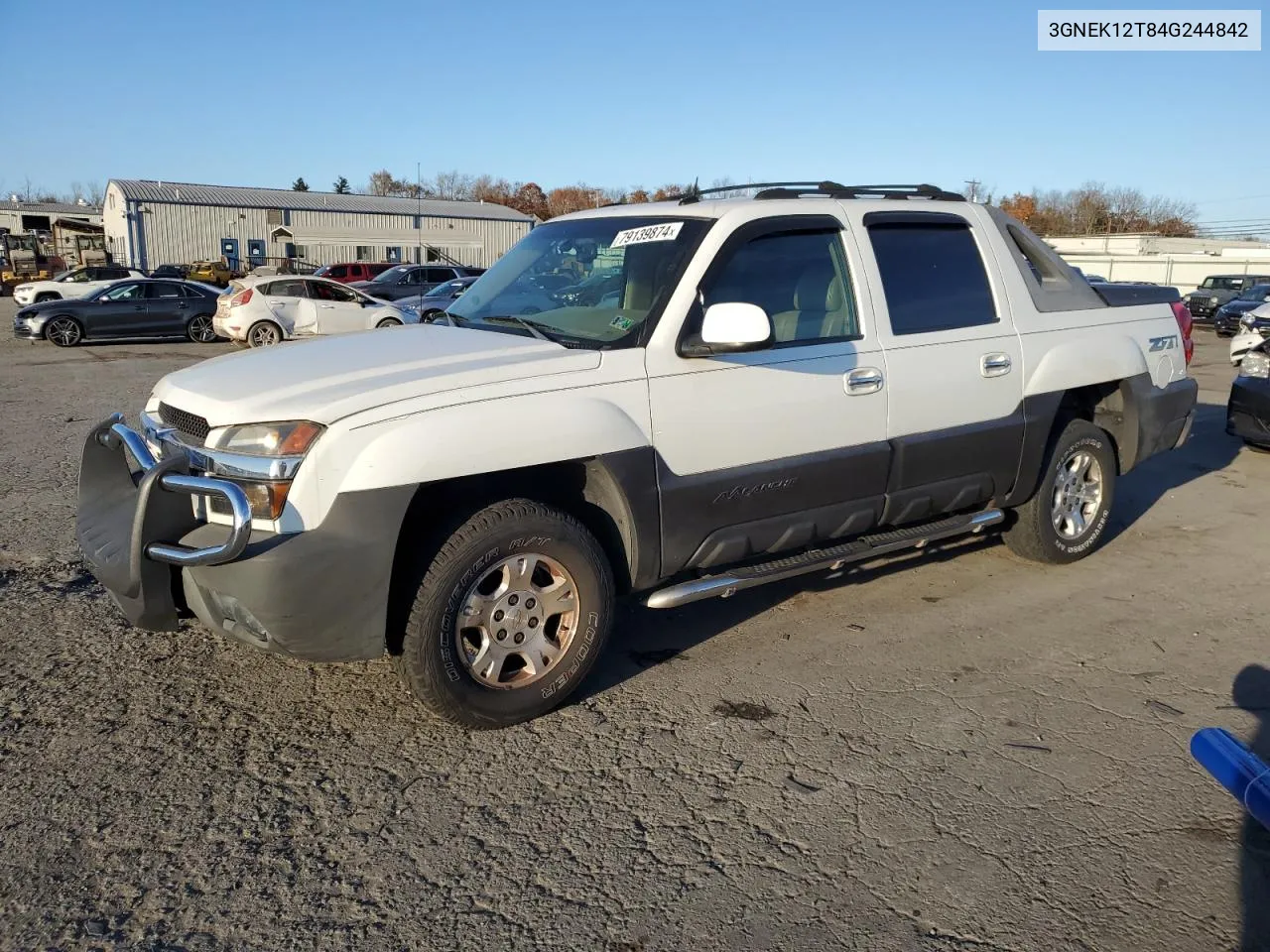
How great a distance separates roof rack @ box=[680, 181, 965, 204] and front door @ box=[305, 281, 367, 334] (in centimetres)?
1622

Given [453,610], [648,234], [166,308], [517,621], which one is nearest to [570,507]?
[517,621]

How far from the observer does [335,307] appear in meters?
20.2

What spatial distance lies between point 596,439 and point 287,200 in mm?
61137

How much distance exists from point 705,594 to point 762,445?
26.1 inches

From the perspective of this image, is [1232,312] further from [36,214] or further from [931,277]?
[36,214]

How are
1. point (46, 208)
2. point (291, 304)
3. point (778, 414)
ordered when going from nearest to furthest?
point (778, 414) < point (291, 304) < point (46, 208)

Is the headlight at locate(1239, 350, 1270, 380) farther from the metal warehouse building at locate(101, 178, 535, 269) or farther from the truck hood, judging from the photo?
the metal warehouse building at locate(101, 178, 535, 269)

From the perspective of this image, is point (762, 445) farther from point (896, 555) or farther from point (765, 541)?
point (896, 555)

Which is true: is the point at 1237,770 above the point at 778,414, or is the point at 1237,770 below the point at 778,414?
below

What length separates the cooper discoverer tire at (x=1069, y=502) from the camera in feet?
18.3

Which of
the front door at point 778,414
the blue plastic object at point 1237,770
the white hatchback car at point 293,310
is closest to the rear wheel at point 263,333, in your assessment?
the white hatchback car at point 293,310

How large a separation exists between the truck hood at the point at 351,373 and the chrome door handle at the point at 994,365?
220cm

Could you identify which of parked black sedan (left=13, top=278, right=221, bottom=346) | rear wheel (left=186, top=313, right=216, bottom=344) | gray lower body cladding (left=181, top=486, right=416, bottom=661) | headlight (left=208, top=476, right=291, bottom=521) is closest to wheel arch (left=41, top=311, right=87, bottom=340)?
parked black sedan (left=13, top=278, right=221, bottom=346)

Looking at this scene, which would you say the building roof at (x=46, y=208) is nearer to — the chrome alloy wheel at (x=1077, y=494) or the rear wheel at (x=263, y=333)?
the rear wheel at (x=263, y=333)
